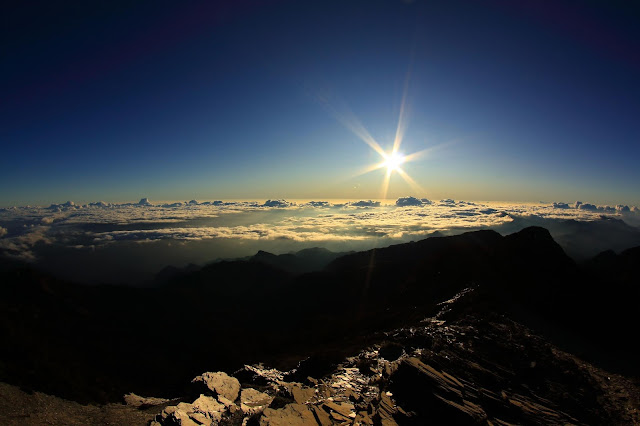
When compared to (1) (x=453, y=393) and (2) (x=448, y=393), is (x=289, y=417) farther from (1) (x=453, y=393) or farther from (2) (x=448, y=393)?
(1) (x=453, y=393)

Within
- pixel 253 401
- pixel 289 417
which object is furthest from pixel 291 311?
pixel 289 417

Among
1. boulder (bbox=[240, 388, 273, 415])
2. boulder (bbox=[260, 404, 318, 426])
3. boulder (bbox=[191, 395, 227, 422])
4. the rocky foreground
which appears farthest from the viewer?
boulder (bbox=[240, 388, 273, 415])

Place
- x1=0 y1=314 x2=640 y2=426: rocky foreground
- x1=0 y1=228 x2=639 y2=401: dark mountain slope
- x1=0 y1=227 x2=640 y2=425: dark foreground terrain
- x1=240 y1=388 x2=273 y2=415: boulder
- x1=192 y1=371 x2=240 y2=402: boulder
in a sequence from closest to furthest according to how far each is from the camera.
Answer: x1=0 y1=314 x2=640 y2=426: rocky foreground < x1=0 y1=227 x2=640 y2=425: dark foreground terrain < x1=240 y1=388 x2=273 y2=415: boulder < x1=192 y1=371 x2=240 y2=402: boulder < x1=0 y1=228 x2=639 y2=401: dark mountain slope

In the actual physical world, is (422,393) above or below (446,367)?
above

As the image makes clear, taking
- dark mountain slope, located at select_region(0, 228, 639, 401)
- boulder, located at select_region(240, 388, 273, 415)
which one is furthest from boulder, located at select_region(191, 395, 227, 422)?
dark mountain slope, located at select_region(0, 228, 639, 401)

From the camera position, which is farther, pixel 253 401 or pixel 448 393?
pixel 253 401

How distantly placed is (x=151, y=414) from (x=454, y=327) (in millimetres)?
35112

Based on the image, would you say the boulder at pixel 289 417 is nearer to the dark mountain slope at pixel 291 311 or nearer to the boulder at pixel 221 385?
the boulder at pixel 221 385

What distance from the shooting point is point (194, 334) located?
142m

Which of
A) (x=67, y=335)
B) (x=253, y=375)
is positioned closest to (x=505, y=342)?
(x=253, y=375)

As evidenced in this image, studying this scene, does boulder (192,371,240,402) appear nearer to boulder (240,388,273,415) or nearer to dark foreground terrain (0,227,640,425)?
dark foreground terrain (0,227,640,425)

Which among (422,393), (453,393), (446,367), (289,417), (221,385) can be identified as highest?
(453,393)

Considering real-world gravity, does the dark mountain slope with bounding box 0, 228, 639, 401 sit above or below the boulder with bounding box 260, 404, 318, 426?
below

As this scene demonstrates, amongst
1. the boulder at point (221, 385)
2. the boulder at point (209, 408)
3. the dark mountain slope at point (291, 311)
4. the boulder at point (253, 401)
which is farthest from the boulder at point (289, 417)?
the dark mountain slope at point (291, 311)
